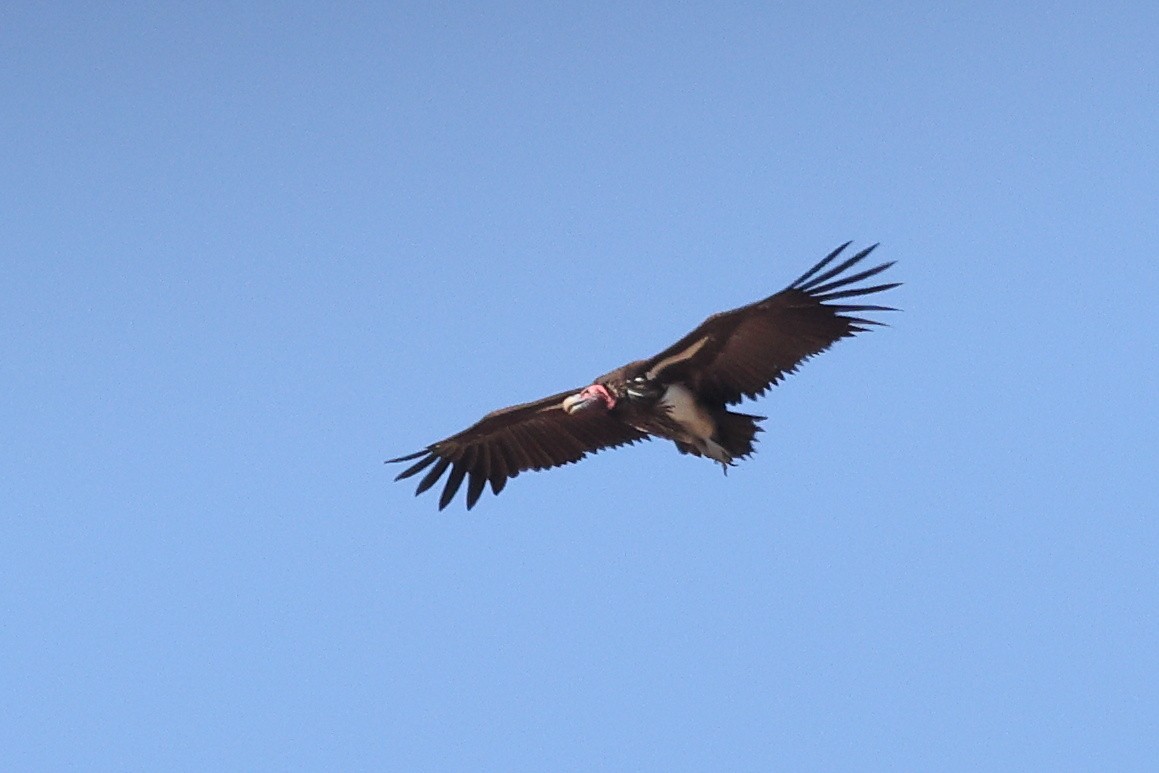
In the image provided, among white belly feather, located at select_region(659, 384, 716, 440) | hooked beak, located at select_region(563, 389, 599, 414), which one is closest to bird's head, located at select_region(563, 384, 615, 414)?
hooked beak, located at select_region(563, 389, 599, 414)

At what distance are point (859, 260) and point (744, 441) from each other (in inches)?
96.6

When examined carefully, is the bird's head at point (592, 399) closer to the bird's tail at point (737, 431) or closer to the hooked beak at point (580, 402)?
the hooked beak at point (580, 402)

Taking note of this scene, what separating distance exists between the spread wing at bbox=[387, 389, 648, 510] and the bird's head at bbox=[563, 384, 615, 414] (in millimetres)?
881

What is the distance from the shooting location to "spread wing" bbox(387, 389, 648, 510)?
1925 centimetres

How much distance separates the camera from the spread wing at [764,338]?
16.3 m

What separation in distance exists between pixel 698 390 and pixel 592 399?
3.62ft

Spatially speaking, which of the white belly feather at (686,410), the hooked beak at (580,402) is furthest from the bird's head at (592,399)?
the white belly feather at (686,410)

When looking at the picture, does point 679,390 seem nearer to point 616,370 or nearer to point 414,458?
point 616,370

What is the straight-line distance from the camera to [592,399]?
58.5ft

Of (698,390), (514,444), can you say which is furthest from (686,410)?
(514,444)

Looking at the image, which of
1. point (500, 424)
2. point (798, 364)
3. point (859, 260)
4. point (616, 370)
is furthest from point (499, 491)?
point (859, 260)

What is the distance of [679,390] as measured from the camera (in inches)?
691

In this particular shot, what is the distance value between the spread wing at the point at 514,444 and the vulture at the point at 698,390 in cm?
1

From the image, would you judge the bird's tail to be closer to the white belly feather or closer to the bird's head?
the white belly feather
